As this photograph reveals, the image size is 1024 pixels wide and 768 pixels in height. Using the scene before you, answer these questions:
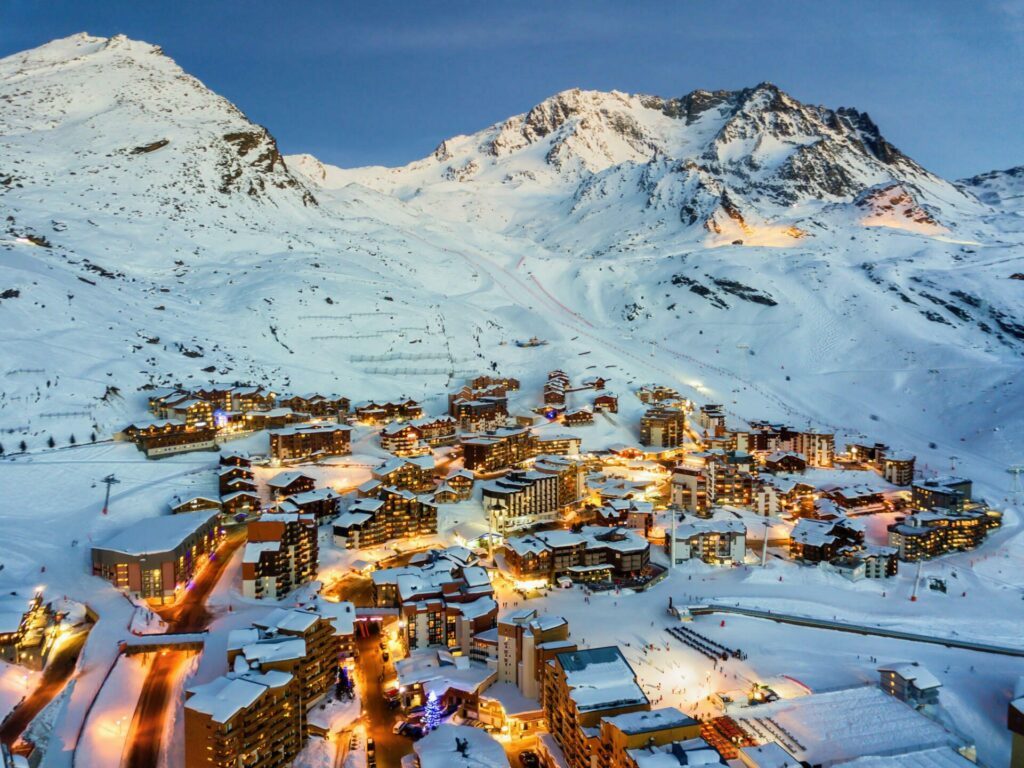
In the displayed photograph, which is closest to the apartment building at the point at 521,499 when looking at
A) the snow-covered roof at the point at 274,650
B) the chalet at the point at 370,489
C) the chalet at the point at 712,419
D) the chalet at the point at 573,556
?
the chalet at the point at 573,556

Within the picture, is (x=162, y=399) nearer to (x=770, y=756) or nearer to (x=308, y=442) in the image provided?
(x=308, y=442)

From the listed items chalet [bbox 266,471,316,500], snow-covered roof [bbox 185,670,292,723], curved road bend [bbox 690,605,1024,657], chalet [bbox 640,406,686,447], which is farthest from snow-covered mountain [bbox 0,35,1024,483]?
curved road bend [bbox 690,605,1024,657]

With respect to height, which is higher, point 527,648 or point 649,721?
point 649,721

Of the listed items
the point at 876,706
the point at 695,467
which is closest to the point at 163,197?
the point at 695,467

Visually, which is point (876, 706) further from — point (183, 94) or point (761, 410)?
point (183, 94)

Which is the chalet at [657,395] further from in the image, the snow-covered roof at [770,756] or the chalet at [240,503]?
the snow-covered roof at [770,756]

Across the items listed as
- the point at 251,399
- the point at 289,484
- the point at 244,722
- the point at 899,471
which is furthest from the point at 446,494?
the point at 899,471
